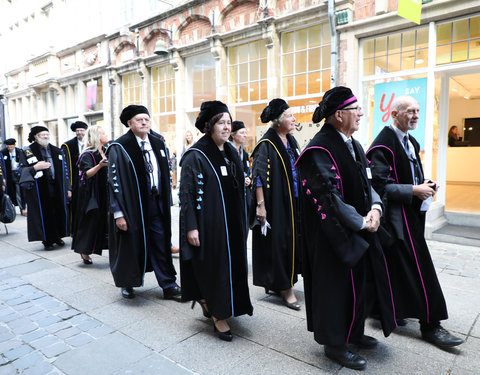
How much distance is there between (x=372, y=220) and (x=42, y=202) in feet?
19.5

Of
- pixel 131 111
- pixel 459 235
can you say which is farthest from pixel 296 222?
pixel 459 235

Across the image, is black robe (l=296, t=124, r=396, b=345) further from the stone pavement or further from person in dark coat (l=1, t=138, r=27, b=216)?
person in dark coat (l=1, t=138, r=27, b=216)

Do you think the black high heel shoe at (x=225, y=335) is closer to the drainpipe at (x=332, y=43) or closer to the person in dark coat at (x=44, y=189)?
the person in dark coat at (x=44, y=189)

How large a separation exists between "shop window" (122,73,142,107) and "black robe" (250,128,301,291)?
37.5 ft

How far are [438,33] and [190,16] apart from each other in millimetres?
7392

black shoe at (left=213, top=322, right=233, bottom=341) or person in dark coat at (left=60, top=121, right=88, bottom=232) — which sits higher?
person in dark coat at (left=60, top=121, right=88, bottom=232)

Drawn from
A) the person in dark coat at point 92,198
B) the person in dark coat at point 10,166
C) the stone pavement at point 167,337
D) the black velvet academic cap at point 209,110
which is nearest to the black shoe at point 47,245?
the person in dark coat at point 92,198

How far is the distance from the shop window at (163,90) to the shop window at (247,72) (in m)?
2.79

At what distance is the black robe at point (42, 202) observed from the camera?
6.57 metres

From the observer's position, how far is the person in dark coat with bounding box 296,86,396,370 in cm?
256

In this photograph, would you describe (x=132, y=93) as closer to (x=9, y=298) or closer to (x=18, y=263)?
(x=18, y=263)

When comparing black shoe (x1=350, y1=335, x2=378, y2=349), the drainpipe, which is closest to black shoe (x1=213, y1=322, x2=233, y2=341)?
black shoe (x1=350, y1=335, x2=378, y2=349)

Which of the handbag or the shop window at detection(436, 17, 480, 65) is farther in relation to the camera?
the handbag

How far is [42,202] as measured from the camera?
6.64 metres
